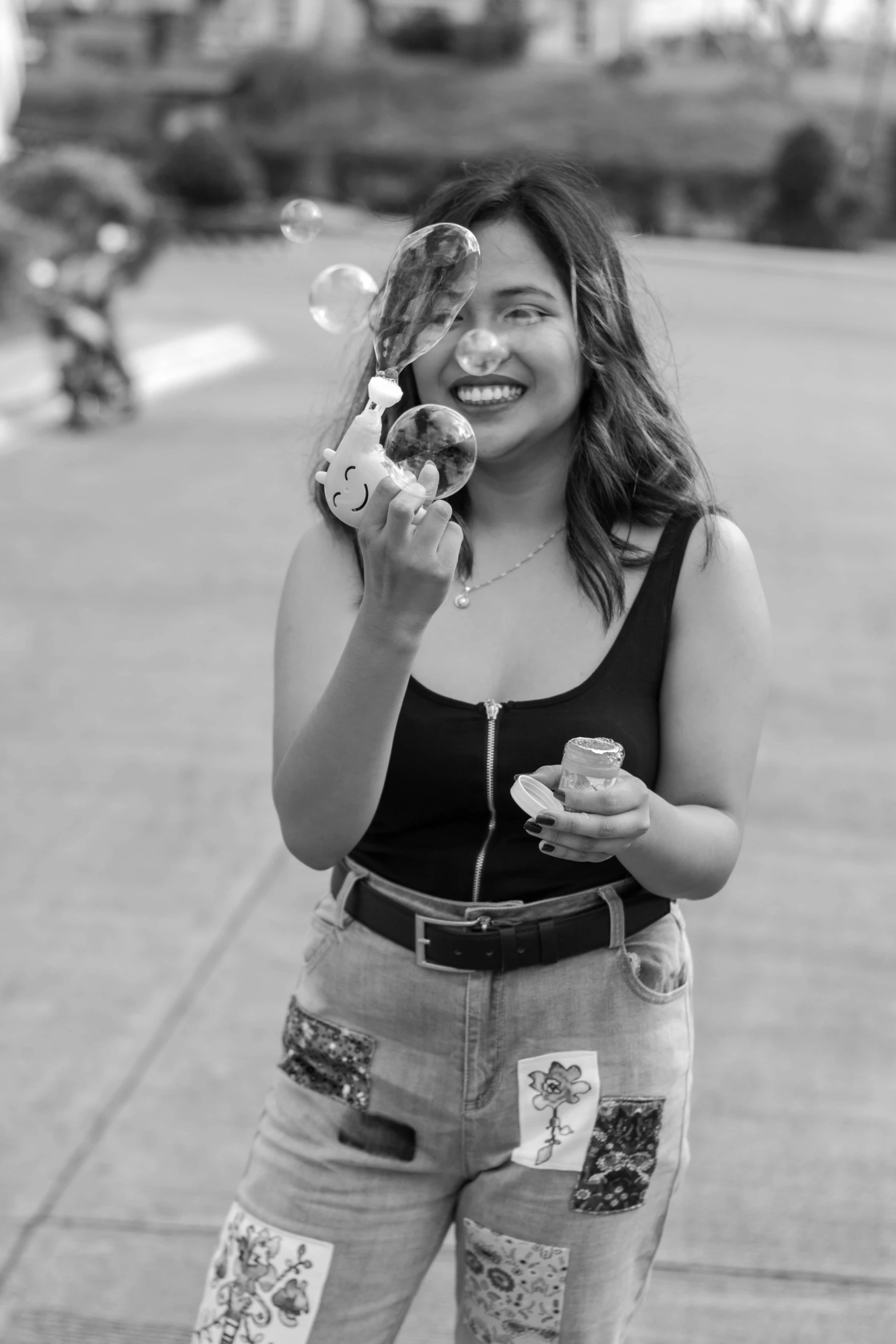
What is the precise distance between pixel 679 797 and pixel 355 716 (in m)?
0.43

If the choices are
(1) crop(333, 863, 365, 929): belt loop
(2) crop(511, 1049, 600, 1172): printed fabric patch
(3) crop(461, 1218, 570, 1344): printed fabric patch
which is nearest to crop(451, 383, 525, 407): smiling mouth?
(1) crop(333, 863, 365, 929): belt loop

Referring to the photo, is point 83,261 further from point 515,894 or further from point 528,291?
point 515,894

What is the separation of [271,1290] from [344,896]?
0.46m

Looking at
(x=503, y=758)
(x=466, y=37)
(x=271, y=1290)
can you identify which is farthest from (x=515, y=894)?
(x=466, y=37)

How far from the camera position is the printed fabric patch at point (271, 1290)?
Answer: 1893mm

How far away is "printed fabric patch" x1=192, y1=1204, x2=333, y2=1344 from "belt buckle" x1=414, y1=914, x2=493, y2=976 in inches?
13.2

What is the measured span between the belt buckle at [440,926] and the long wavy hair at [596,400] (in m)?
0.38

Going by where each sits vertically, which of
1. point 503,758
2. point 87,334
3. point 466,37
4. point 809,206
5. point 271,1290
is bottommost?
point 809,206

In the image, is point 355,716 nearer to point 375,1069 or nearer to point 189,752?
point 375,1069

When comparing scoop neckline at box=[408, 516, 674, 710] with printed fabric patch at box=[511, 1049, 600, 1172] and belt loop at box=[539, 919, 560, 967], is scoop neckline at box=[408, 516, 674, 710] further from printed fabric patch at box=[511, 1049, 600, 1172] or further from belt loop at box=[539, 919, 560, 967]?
printed fabric patch at box=[511, 1049, 600, 1172]

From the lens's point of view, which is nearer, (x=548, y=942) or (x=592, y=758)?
(x=592, y=758)

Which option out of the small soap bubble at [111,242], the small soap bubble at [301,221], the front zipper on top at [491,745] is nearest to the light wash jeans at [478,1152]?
the front zipper on top at [491,745]

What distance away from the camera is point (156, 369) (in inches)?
614

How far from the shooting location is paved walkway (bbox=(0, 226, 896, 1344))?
3.12 meters
